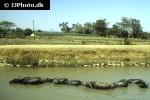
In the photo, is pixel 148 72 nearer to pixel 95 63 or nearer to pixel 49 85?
pixel 95 63

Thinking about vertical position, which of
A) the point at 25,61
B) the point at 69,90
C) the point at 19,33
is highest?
the point at 19,33

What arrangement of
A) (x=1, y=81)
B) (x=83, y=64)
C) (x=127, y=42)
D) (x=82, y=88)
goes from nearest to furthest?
(x=82, y=88) < (x=1, y=81) < (x=83, y=64) < (x=127, y=42)

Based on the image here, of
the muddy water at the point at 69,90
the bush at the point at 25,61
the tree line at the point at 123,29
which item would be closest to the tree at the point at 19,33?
the tree line at the point at 123,29

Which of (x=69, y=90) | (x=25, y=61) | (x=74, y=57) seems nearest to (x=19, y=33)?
(x=74, y=57)

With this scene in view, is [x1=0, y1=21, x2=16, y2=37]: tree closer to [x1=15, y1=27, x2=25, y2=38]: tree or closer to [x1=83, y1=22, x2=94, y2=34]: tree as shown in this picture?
[x1=15, y1=27, x2=25, y2=38]: tree

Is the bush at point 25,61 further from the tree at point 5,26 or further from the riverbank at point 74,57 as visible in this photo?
the tree at point 5,26

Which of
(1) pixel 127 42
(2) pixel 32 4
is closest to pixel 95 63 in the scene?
(1) pixel 127 42

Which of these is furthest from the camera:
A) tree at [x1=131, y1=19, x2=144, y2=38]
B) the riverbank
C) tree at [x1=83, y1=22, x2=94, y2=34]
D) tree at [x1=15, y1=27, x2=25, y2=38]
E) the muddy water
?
tree at [x1=83, y1=22, x2=94, y2=34]

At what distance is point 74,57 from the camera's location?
39875 mm

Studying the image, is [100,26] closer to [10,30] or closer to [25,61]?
[10,30]

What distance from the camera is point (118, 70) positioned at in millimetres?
33594

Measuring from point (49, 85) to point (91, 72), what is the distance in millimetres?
8142

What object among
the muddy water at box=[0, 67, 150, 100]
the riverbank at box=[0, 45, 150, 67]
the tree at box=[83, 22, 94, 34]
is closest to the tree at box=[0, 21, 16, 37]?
the tree at box=[83, 22, 94, 34]

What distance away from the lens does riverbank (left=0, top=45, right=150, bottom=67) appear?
3572cm
